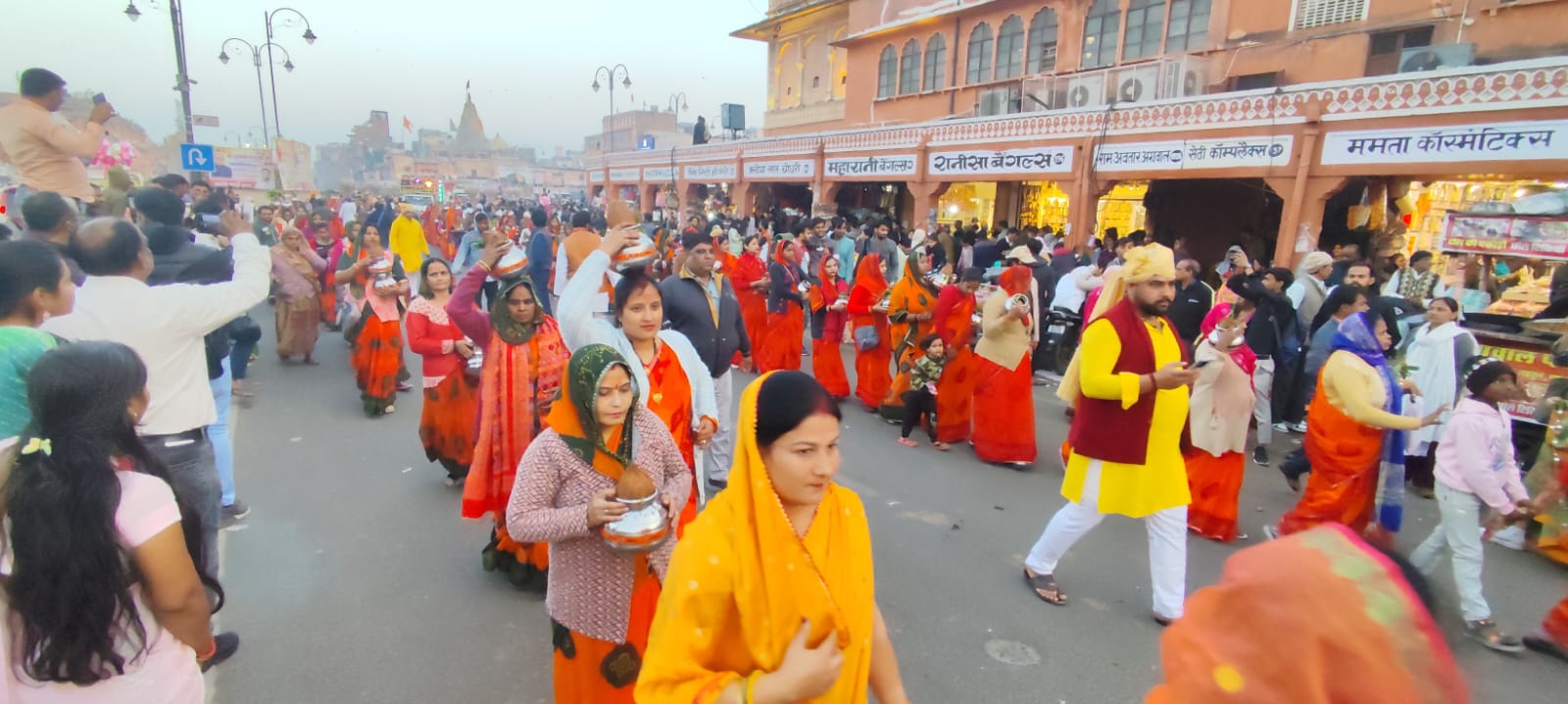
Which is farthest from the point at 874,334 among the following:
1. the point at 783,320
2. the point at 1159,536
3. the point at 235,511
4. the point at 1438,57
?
the point at 1438,57

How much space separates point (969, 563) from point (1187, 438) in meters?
1.67

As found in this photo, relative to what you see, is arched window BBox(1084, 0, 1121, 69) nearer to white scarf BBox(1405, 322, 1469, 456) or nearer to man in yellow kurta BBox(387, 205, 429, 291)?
white scarf BBox(1405, 322, 1469, 456)

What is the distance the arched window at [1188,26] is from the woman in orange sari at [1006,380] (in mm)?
12729

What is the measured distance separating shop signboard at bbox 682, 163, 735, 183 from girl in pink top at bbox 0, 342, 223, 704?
2221 cm

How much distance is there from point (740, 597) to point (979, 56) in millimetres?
20504

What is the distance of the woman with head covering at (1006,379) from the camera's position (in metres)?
5.61

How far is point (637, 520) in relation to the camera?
84.0 inches

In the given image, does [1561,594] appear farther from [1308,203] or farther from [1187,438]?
[1308,203]

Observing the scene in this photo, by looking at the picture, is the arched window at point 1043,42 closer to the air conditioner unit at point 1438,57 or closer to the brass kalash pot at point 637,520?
the air conditioner unit at point 1438,57

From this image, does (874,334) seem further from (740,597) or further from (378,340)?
(740,597)

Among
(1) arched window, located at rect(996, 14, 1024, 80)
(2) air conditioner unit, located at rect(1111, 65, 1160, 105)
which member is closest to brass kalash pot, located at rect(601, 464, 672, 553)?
(2) air conditioner unit, located at rect(1111, 65, 1160, 105)

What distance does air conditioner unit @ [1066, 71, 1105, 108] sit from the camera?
1502 cm

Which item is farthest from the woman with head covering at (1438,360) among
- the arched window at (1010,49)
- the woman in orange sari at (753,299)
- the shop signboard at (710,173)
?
the shop signboard at (710,173)

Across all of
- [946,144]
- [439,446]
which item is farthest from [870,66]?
[439,446]
